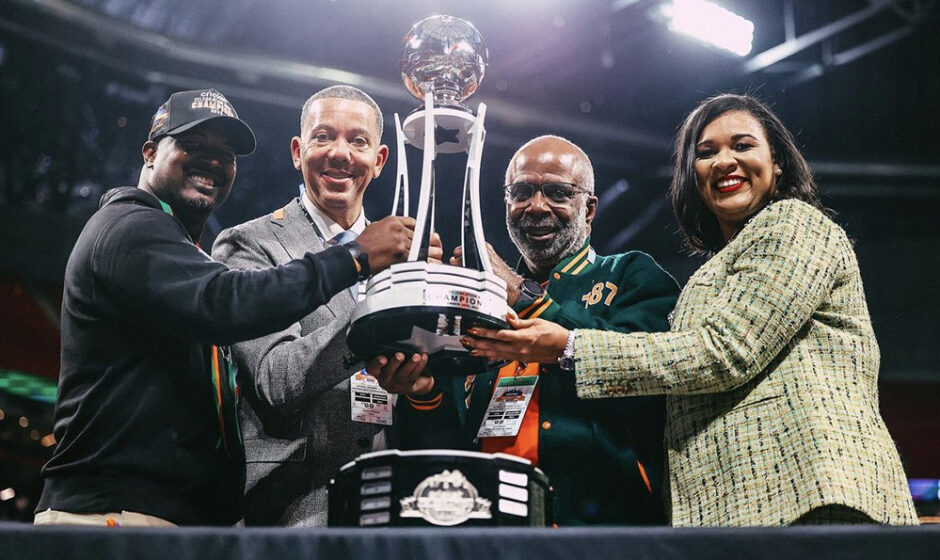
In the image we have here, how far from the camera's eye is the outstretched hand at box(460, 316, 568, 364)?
5.51 ft

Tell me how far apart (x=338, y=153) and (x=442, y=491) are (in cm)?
115

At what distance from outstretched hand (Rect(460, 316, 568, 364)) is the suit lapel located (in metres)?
0.50

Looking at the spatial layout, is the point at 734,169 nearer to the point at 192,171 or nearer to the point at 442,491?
the point at 442,491

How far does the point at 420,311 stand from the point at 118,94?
499 centimetres

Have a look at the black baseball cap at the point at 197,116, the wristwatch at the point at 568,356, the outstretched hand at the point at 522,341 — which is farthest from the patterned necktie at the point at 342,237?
the wristwatch at the point at 568,356

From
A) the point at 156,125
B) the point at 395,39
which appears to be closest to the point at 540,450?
the point at 156,125

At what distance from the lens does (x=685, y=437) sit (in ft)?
5.59

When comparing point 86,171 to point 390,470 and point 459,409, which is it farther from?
point 390,470

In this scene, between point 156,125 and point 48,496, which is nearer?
point 48,496

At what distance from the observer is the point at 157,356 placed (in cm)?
176

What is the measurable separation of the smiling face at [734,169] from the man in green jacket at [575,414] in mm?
235

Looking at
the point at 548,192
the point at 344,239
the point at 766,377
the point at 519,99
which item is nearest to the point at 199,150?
the point at 344,239

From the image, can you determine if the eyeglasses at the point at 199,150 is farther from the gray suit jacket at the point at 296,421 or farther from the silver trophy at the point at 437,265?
the silver trophy at the point at 437,265

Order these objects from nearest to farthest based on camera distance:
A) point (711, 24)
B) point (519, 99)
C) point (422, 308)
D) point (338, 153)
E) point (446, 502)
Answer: point (446, 502) → point (422, 308) → point (338, 153) → point (711, 24) → point (519, 99)
